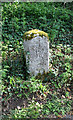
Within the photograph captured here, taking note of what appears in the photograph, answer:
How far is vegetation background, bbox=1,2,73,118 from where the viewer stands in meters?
3.78

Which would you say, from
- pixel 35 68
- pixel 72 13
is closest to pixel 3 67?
pixel 35 68

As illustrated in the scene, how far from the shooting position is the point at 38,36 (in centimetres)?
396

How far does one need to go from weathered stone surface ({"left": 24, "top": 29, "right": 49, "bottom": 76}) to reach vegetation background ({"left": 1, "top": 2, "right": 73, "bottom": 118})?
19 centimetres

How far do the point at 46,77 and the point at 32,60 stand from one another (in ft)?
2.05

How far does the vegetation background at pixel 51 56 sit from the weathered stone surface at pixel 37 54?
0.19m

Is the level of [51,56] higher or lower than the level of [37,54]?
lower

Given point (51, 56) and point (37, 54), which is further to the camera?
point (51, 56)

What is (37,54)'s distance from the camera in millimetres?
4090

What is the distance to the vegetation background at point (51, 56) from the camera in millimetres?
3775

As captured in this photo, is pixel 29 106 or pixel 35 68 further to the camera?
pixel 35 68

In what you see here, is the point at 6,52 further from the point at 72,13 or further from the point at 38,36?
the point at 72,13

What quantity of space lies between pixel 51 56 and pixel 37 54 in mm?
706

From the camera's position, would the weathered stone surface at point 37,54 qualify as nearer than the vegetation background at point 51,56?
No

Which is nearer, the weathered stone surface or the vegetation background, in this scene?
the vegetation background
